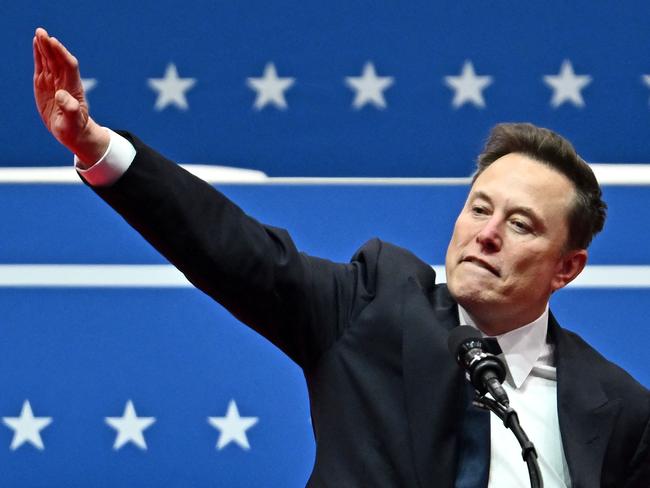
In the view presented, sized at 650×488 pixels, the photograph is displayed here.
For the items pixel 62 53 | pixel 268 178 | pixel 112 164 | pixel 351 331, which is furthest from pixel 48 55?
pixel 268 178

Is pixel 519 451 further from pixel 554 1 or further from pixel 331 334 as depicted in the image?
pixel 554 1

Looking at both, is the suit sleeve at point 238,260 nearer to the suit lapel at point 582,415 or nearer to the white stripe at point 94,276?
the suit lapel at point 582,415

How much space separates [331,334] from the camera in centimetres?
190

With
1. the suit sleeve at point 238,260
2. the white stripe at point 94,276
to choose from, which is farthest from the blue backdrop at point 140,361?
the suit sleeve at point 238,260

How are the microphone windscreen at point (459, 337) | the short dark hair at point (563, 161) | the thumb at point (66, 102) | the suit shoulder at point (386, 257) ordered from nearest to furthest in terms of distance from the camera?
1. the thumb at point (66, 102)
2. the microphone windscreen at point (459, 337)
3. the suit shoulder at point (386, 257)
4. the short dark hair at point (563, 161)

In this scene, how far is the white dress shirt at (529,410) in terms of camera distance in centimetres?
196

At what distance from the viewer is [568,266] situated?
220 cm

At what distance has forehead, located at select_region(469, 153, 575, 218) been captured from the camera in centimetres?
206

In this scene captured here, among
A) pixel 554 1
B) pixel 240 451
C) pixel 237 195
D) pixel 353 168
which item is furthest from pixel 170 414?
pixel 554 1

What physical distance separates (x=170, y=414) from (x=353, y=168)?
0.68 meters

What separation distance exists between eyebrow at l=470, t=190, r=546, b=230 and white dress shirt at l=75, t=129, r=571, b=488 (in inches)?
5.6

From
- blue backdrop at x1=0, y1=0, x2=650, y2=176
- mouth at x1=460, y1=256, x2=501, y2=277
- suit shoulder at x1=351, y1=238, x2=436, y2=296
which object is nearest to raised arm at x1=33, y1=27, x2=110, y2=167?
suit shoulder at x1=351, y1=238, x2=436, y2=296

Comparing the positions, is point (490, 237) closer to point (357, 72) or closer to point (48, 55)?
point (48, 55)

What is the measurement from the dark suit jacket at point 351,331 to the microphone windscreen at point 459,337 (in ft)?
0.53
